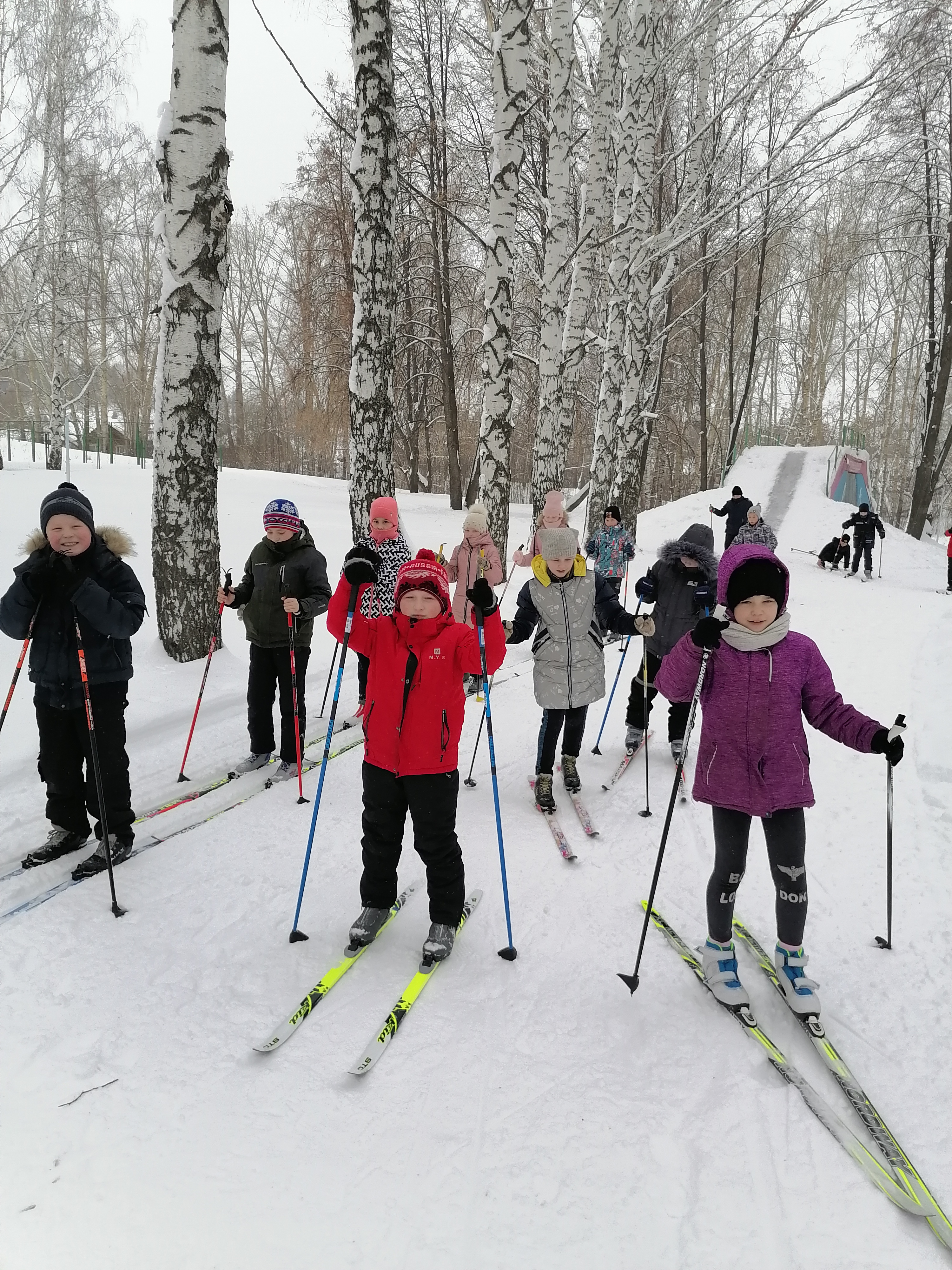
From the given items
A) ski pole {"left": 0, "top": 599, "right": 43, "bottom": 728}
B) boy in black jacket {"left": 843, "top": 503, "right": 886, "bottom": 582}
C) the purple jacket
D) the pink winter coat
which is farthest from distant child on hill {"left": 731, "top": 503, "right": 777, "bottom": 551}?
ski pole {"left": 0, "top": 599, "right": 43, "bottom": 728}

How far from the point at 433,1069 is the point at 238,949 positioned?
111cm

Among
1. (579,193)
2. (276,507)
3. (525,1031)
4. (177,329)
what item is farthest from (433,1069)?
(579,193)

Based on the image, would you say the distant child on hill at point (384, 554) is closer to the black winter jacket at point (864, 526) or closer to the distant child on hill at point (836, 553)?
the black winter jacket at point (864, 526)

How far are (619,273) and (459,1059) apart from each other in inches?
521

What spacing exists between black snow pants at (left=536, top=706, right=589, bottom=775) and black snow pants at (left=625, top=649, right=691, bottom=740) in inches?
32.4

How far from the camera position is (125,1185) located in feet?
6.79

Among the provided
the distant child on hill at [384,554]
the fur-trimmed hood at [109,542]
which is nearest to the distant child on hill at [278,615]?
the distant child on hill at [384,554]

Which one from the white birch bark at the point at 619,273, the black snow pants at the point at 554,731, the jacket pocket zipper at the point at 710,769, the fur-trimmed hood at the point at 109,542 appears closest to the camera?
the jacket pocket zipper at the point at 710,769

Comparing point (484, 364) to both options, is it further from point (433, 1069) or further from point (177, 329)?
point (433, 1069)

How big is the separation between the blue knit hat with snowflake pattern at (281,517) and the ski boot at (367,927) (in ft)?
8.96

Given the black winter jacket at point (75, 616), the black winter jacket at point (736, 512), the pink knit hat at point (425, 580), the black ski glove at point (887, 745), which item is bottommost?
the black ski glove at point (887, 745)

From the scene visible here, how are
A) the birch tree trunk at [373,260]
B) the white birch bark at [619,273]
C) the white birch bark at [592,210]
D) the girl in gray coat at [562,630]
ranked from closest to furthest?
the girl in gray coat at [562,630], the birch tree trunk at [373,260], the white birch bark at [592,210], the white birch bark at [619,273]

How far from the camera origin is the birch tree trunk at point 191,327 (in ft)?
19.4

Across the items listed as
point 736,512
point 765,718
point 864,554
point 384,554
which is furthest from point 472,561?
point 864,554
